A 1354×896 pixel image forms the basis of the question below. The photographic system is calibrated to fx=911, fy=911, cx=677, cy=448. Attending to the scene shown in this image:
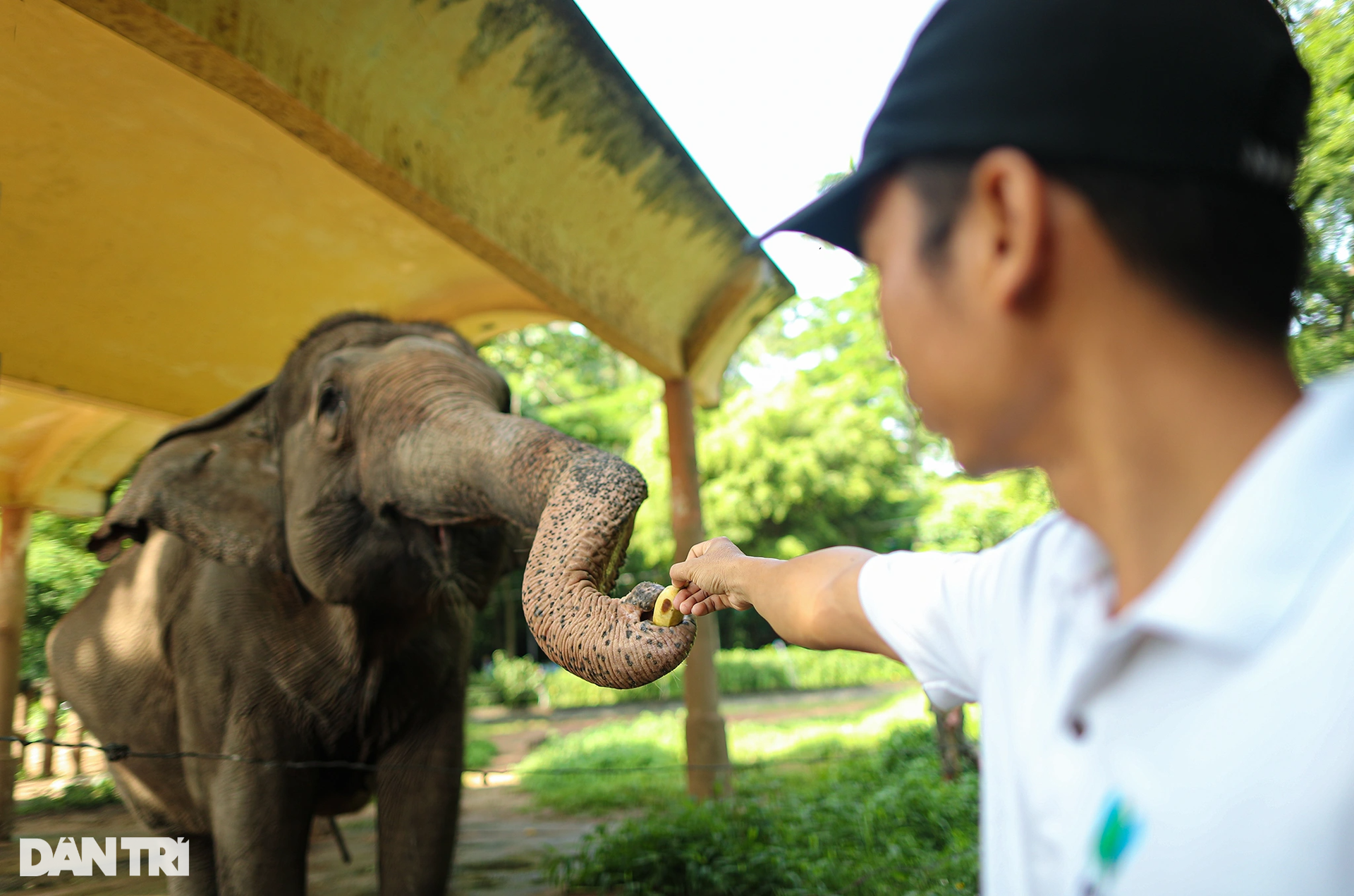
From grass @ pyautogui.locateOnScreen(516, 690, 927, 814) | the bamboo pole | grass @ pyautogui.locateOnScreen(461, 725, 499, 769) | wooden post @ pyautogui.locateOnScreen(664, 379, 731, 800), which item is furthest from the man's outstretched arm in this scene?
grass @ pyautogui.locateOnScreen(461, 725, 499, 769)

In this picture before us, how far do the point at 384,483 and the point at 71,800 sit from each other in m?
5.74

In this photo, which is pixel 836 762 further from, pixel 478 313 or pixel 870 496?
pixel 870 496

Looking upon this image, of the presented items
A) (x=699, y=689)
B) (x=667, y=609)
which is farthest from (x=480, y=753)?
(x=667, y=609)

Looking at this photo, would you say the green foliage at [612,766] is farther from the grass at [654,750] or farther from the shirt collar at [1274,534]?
the shirt collar at [1274,534]

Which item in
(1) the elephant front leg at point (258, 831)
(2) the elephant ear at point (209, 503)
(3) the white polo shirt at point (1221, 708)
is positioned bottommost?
(1) the elephant front leg at point (258, 831)

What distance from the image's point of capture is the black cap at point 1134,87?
1.94 ft

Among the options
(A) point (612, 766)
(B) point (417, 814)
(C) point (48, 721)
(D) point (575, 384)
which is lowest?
(A) point (612, 766)

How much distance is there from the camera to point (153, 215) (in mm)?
4465

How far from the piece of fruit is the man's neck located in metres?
0.79

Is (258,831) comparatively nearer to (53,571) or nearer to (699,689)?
(699,689)

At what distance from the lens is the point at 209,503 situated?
10.4 ft

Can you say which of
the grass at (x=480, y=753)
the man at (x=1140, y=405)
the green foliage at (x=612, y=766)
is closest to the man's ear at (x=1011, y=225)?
the man at (x=1140, y=405)

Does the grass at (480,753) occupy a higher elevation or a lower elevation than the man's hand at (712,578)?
lower

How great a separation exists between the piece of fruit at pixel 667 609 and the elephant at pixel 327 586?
0.82 metres
